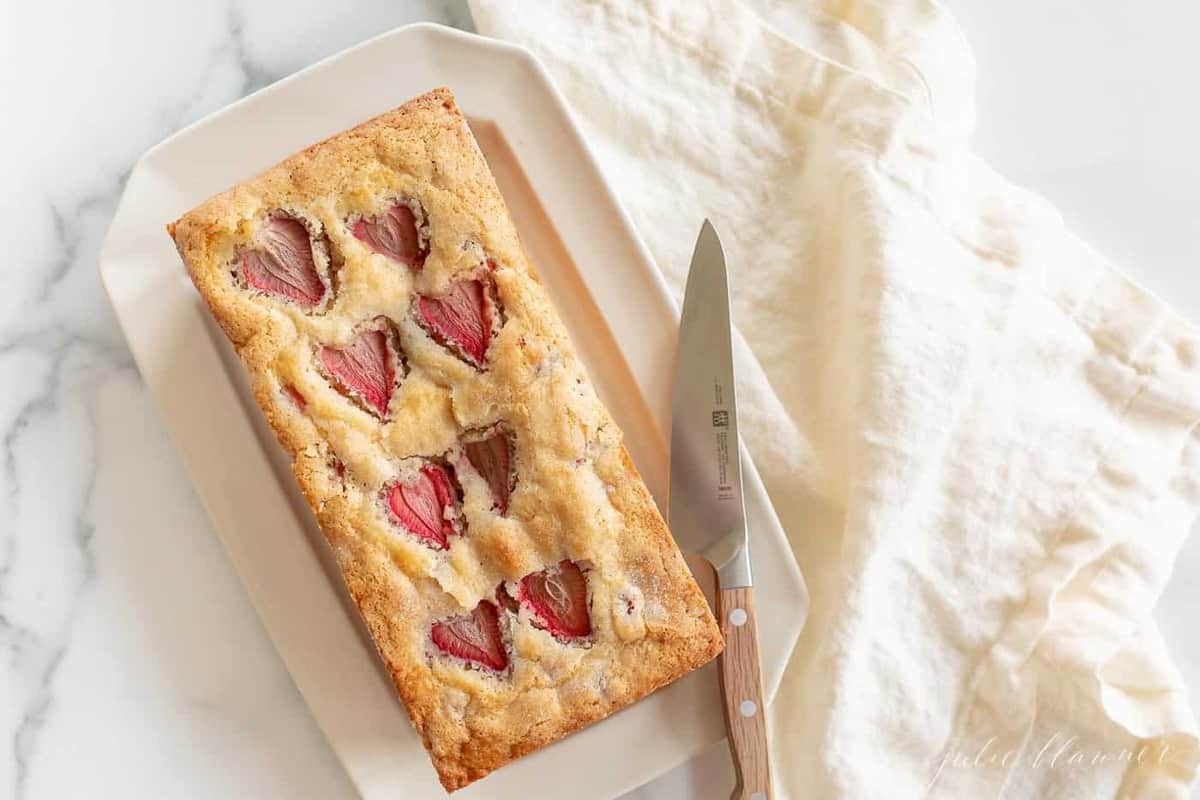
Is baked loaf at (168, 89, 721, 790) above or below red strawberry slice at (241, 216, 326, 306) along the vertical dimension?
below

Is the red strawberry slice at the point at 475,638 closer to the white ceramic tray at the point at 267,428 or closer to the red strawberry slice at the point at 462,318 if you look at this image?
the white ceramic tray at the point at 267,428

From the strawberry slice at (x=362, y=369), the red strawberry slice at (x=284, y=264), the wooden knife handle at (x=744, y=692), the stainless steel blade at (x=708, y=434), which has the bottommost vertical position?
the wooden knife handle at (x=744, y=692)

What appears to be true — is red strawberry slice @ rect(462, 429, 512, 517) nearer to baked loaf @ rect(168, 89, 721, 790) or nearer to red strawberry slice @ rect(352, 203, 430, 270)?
baked loaf @ rect(168, 89, 721, 790)

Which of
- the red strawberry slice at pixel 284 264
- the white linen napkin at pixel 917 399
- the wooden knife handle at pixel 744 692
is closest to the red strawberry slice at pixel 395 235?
the red strawberry slice at pixel 284 264

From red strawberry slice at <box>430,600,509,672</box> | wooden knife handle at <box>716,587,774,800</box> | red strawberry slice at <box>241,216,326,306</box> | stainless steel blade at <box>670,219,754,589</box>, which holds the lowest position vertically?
wooden knife handle at <box>716,587,774,800</box>

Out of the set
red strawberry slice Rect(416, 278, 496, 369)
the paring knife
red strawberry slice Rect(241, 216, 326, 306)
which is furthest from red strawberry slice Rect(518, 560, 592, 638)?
red strawberry slice Rect(241, 216, 326, 306)

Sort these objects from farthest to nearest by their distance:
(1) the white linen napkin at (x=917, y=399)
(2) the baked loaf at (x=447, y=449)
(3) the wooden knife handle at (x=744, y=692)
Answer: (1) the white linen napkin at (x=917, y=399), (3) the wooden knife handle at (x=744, y=692), (2) the baked loaf at (x=447, y=449)
